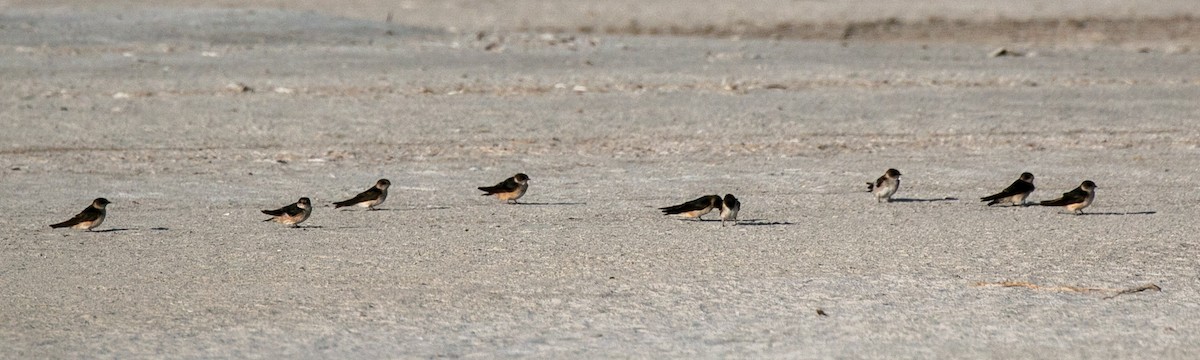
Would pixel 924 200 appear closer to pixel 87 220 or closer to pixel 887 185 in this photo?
pixel 887 185

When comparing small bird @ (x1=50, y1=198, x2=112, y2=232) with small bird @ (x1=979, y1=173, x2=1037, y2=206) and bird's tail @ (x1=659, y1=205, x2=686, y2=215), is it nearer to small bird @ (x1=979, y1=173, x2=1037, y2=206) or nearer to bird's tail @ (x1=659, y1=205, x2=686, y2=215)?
bird's tail @ (x1=659, y1=205, x2=686, y2=215)

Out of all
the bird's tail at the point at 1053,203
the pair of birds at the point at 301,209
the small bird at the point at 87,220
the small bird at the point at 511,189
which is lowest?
the small bird at the point at 87,220

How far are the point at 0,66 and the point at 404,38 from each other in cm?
630

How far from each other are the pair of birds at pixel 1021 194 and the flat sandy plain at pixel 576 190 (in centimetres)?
14

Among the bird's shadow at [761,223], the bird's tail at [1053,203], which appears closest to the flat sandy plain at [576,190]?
the bird's shadow at [761,223]

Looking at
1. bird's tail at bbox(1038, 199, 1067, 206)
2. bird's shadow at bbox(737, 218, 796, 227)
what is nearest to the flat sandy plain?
bird's shadow at bbox(737, 218, 796, 227)

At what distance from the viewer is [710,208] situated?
12.2 m

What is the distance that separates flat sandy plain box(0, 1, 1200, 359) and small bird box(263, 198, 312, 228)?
11 cm

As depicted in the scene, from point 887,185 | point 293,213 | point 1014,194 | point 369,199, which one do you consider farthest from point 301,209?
point 1014,194

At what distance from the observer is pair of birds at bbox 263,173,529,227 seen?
11.9 metres

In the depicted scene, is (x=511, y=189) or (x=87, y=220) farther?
(x=511, y=189)

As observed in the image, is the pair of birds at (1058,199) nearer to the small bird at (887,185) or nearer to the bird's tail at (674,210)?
the small bird at (887,185)

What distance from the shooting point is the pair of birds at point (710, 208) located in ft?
39.4

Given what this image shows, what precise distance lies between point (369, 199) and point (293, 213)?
0.99 metres
